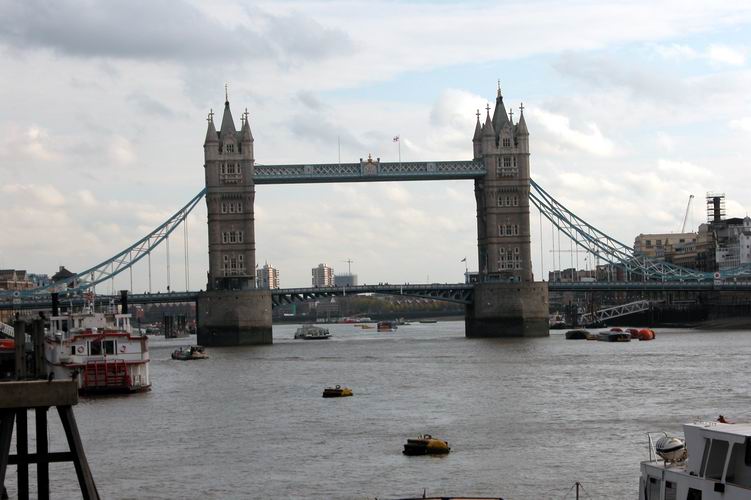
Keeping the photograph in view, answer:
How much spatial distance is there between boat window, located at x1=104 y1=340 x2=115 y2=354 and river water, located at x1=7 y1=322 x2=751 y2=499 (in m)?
2.66

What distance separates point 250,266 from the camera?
13225 cm

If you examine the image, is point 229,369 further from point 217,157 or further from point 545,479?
point 545,479

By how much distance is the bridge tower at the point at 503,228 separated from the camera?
134 meters

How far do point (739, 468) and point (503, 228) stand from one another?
111560mm

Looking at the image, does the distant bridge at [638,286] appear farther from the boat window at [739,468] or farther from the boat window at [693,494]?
the boat window at [739,468]

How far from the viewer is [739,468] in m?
26.4

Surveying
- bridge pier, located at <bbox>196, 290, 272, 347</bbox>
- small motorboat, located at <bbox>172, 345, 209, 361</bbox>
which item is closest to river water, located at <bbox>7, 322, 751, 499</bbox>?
small motorboat, located at <bbox>172, 345, 209, 361</bbox>

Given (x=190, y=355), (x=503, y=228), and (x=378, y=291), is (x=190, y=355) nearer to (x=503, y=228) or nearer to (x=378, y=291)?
(x=378, y=291)

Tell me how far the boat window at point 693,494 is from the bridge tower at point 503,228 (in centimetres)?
10567

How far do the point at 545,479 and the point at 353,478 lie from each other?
18.3 ft

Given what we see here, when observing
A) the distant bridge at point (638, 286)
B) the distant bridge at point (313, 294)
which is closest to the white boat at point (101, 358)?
the distant bridge at point (313, 294)

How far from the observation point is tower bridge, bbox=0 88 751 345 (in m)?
129

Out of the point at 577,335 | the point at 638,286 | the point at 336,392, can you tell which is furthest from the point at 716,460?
the point at 638,286

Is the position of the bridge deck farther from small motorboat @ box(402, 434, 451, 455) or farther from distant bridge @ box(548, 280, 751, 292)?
small motorboat @ box(402, 434, 451, 455)
